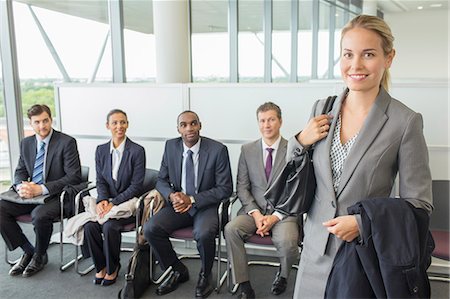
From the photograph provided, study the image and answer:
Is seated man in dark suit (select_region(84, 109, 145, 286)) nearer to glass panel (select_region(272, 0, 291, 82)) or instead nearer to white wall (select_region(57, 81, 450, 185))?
white wall (select_region(57, 81, 450, 185))

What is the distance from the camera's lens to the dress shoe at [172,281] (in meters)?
3.22

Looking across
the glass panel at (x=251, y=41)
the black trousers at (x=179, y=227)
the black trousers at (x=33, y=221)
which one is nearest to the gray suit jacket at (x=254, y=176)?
the black trousers at (x=179, y=227)

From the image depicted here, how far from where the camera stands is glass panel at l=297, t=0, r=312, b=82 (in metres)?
7.65

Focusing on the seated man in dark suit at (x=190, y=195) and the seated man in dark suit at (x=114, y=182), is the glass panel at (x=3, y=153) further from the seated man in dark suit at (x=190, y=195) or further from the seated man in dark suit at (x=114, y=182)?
the seated man in dark suit at (x=190, y=195)

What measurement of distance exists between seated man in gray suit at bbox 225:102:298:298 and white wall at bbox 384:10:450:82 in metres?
11.5

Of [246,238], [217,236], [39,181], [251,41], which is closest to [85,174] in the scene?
[39,181]

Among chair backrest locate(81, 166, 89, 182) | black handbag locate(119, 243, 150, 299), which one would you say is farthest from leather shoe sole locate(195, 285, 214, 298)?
chair backrest locate(81, 166, 89, 182)

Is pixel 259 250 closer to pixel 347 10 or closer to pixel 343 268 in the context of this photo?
pixel 343 268

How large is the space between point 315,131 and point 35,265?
316cm

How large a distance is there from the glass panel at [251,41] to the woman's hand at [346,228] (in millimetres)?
5003

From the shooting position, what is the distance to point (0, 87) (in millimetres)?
5055

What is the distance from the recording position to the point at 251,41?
21.6 feet

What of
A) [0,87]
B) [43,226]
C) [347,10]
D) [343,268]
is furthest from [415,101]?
[347,10]

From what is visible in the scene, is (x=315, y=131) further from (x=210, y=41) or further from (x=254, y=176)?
(x=210, y=41)
